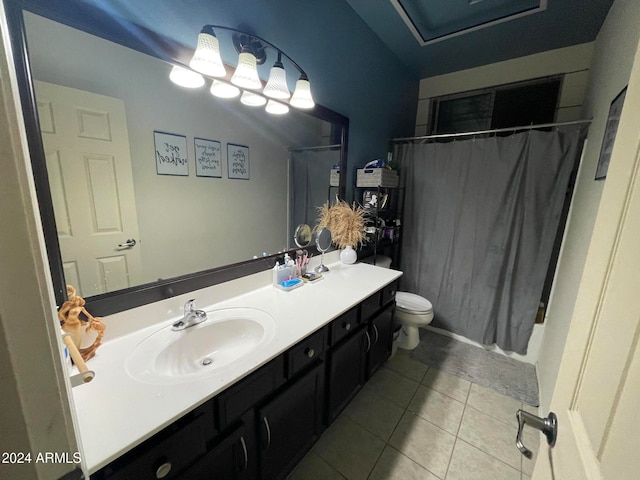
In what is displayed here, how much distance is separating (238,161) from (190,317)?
2.64 ft

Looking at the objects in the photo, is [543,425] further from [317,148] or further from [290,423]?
[317,148]

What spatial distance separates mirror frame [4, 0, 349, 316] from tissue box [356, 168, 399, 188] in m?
1.35

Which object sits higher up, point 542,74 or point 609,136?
point 542,74

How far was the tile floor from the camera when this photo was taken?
4.29 ft

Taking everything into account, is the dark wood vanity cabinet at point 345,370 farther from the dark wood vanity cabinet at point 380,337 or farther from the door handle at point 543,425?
the door handle at point 543,425

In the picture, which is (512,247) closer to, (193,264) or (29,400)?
(193,264)

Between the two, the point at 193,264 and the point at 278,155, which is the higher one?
the point at 278,155

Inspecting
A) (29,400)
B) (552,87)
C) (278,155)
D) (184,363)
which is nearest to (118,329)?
(184,363)

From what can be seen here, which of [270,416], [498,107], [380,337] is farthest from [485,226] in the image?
[270,416]

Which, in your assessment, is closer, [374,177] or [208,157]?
[208,157]

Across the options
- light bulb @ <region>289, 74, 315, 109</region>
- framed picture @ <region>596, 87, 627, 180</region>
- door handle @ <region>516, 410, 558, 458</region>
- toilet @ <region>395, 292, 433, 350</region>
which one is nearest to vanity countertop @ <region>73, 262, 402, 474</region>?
door handle @ <region>516, 410, 558, 458</region>

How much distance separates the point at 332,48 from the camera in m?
1.74

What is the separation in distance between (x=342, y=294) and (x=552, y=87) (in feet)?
8.24

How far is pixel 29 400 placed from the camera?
33cm
